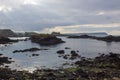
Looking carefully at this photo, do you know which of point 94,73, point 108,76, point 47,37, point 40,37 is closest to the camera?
point 108,76

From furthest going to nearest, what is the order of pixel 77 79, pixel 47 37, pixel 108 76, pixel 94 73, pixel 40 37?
pixel 40 37 → pixel 47 37 → pixel 94 73 → pixel 108 76 → pixel 77 79

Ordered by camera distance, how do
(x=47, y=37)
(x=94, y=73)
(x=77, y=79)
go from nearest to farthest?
(x=77, y=79) → (x=94, y=73) → (x=47, y=37)

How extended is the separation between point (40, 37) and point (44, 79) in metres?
136

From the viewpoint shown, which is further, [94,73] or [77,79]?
[94,73]

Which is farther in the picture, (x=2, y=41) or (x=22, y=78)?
(x=2, y=41)

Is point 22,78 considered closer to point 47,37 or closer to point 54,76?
point 54,76

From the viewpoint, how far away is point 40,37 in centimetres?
17675

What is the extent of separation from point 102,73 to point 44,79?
36.0ft

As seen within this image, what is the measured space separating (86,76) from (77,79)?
11.6 ft

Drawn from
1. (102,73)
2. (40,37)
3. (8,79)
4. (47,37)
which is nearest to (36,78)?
(8,79)

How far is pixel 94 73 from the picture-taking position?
154ft

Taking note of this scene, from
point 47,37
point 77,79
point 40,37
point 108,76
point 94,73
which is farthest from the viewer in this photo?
point 40,37

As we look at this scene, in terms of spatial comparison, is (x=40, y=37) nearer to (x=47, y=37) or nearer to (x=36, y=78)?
(x=47, y=37)

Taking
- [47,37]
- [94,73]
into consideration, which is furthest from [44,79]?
[47,37]
